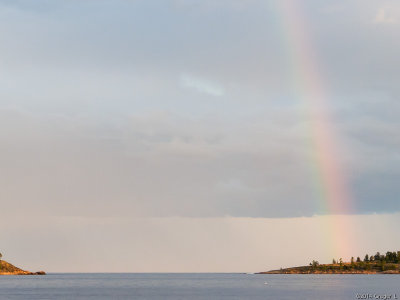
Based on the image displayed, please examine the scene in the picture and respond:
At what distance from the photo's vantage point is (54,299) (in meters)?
200

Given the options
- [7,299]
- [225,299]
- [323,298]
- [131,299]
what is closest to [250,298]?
[225,299]

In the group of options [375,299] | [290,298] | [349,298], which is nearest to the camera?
[375,299]

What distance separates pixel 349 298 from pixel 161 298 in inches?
2437

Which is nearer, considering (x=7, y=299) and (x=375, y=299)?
(x=375, y=299)

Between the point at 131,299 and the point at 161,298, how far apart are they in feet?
34.8

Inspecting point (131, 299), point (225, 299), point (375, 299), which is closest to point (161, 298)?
point (131, 299)

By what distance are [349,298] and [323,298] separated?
9911 millimetres

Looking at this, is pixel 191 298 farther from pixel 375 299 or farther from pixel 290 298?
pixel 375 299

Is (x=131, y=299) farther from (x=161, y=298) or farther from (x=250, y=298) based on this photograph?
(x=250, y=298)

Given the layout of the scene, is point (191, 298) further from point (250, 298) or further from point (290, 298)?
point (290, 298)

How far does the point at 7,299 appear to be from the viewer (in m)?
200

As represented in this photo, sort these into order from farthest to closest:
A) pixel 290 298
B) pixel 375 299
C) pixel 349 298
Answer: pixel 290 298 < pixel 349 298 < pixel 375 299

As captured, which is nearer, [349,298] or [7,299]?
[349,298]

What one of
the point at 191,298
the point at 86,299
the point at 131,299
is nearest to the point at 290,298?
the point at 191,298
